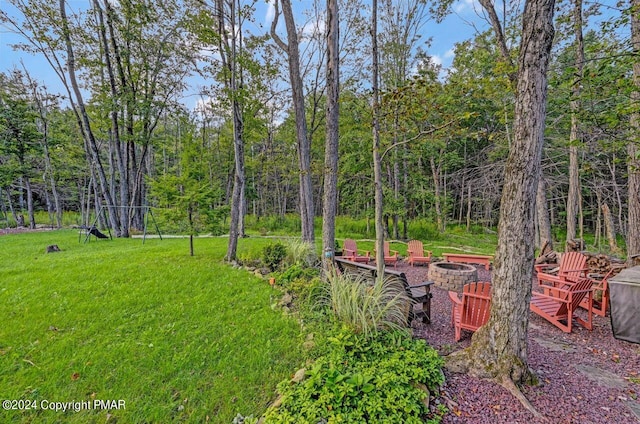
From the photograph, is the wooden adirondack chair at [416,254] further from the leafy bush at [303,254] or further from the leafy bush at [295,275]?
the leafy bush at [295,275]

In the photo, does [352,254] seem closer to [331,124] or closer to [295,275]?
[295,275]

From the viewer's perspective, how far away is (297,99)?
20.1 ft

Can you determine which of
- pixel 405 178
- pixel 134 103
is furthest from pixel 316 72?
pixel 134 103

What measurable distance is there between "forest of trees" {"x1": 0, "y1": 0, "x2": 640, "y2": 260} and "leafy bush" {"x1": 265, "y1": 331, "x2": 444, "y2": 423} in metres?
2.38

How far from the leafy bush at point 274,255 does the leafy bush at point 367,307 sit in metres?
2.61

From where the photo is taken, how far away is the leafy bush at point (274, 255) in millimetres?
5652

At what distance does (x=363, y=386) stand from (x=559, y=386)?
1775 mm

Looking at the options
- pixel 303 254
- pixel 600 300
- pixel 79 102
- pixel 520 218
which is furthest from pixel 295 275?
pixel 79 102

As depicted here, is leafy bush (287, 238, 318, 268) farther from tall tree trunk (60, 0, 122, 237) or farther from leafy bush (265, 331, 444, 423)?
tall tree trunk (60, 0, 122, 237)

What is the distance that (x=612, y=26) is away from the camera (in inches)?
149

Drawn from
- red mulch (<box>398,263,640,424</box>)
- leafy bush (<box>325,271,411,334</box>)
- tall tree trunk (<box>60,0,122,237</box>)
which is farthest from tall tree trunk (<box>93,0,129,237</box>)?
red mulch (<box>398,263,640,424</box>)

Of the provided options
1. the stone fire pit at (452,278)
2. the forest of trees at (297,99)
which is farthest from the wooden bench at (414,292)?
the forest of trees at (297,99)

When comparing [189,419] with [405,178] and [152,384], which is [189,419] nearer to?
[152,384]

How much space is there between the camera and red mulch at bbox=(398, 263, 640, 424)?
1.93 metres
